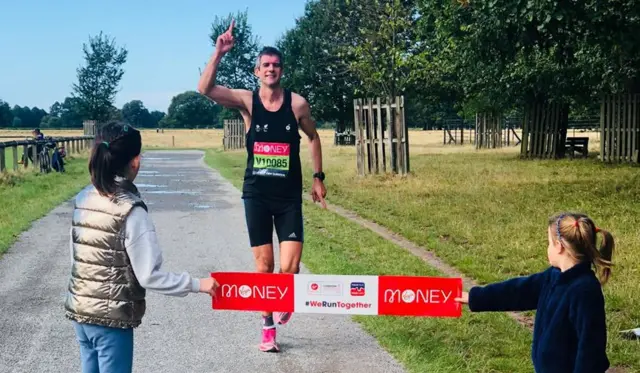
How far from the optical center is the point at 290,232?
219 inches

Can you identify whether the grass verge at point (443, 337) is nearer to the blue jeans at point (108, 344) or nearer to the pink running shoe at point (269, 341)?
the pink running shoe at point (269, 341)

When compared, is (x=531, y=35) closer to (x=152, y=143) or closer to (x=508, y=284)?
(x=508, y=284)

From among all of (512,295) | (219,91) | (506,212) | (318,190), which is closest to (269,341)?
(318,190)

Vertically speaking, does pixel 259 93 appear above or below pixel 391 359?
above

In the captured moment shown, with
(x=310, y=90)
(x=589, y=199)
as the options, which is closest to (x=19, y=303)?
(x=589, y=199)

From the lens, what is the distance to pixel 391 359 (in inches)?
205

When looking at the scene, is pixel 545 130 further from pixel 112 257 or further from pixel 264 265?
pixel 112 257

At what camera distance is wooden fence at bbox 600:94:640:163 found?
2512 centimetres

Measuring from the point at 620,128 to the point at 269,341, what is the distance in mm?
23161

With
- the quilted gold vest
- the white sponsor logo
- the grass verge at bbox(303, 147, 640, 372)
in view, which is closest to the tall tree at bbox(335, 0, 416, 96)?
the grass verge at bbox(303, 147, 640, 372)

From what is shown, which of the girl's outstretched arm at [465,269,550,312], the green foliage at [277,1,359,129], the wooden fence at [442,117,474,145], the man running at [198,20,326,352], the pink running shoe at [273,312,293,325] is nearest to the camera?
the girl's outstretched arm at [465,269,550,312]

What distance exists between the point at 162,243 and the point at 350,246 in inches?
101

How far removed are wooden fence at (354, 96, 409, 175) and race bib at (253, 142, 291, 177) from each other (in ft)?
50.1

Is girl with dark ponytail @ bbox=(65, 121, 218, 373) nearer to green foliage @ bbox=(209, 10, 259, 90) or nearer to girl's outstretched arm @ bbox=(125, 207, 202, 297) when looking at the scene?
girl's outstretched arm @ bbox=(125, 207, 202, 297)
